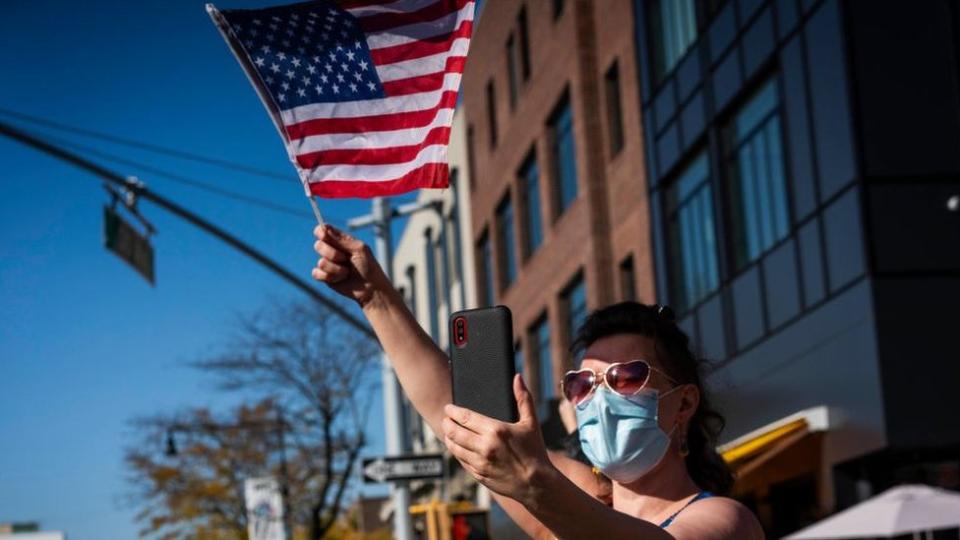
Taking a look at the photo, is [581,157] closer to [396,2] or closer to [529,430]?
[396,2]

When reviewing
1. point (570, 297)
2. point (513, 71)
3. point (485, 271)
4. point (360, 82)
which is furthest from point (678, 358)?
point (485, 271)

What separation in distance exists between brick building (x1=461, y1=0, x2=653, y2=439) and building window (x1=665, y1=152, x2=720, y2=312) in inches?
46.0

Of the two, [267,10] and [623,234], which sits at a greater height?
[623,234]

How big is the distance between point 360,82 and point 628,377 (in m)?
1.48

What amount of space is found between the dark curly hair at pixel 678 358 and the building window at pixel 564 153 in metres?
26.6

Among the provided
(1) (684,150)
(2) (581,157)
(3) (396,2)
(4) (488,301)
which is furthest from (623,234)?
(3) (396,2)

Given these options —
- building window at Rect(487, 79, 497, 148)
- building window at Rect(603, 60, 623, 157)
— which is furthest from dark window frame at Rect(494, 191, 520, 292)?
building window at Rect(603, 60, 623, 157)

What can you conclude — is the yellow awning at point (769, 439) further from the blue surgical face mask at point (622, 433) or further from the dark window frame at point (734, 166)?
the blue surgical face mask at point (622, 433)

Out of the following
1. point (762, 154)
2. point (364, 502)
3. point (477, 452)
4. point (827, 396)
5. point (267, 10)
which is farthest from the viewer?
point (364, 502)

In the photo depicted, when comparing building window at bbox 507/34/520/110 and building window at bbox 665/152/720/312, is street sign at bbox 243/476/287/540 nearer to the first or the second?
building window at bbox 507/34/520/110

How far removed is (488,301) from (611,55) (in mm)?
13693

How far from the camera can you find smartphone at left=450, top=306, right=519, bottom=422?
3045 millimetres

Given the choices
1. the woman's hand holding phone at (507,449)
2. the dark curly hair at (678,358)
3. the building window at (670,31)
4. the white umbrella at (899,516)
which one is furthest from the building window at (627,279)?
the woman's hand holding phone at (507,449)

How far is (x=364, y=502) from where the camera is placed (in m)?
95.2
